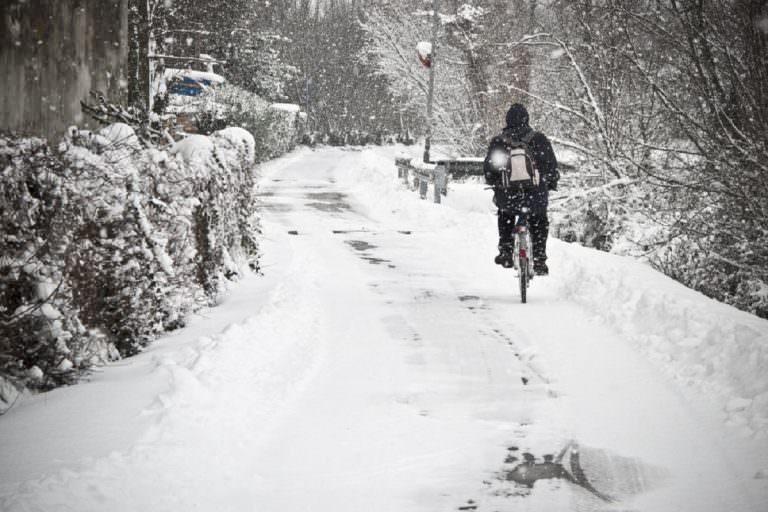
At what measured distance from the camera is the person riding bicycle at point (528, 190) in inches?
367

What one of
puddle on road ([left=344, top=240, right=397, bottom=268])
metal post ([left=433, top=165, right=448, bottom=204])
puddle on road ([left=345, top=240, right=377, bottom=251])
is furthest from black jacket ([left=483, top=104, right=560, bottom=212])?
metal post ([left=433, top=165, right=448, bottom=204])

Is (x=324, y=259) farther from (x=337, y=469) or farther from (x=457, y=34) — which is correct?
(x=457, y=34)

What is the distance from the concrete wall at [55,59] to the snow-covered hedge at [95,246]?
102 centimetres

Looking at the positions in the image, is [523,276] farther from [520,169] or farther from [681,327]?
[681,327]

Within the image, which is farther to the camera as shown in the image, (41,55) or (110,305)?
(41,55)

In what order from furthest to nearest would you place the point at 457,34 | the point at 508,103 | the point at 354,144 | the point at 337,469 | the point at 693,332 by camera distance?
the point at 354,144, the point at 457,34, the point at 508,103, the point at 693,332, the point at 337,469

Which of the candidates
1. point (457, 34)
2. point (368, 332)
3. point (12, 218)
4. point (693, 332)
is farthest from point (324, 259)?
point (457, 34)

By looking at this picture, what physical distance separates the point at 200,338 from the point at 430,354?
2023 mm

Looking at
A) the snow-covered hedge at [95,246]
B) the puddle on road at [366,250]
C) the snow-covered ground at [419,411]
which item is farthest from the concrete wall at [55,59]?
the puddle on road at [366,250]

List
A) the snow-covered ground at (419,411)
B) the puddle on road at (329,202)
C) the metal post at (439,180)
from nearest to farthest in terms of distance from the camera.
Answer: the snow-covered ground at (419,411)
the metal post at (439,180)
the puddle on road at (329,202)

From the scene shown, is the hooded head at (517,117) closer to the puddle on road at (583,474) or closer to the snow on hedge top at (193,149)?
the snow on hedge top at (193,149)

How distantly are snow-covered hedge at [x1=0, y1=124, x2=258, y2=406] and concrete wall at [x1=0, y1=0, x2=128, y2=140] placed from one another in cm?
102

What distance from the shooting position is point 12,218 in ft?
16.1

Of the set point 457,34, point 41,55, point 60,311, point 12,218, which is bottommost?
point 60,311
